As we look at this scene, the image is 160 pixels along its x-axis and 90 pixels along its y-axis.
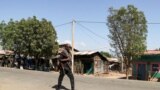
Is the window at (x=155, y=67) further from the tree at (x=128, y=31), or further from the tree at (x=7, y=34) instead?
the tree at (x=7, y=34)

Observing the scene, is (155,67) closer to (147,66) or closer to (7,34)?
(147,66)

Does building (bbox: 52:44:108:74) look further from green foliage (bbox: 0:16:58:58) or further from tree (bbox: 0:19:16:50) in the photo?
tree (bbox: 0:19:16:50)

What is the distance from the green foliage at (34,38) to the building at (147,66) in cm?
1320

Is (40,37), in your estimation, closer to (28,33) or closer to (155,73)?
(28,33)

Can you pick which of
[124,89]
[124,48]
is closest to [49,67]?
[124,48]

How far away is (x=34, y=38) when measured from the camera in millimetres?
49469

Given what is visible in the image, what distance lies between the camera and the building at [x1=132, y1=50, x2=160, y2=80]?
40.3 metres

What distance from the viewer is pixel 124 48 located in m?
42.9

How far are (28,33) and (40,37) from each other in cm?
186

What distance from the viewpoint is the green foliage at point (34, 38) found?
49281 mm

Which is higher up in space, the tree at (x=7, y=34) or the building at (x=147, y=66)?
the tree at (x=7, y=34)

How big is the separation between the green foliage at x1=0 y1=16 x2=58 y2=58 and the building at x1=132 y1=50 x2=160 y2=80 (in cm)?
1320

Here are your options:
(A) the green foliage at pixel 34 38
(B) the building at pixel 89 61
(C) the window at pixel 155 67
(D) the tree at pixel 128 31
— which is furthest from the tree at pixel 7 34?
(C) the window at pixel 155 67

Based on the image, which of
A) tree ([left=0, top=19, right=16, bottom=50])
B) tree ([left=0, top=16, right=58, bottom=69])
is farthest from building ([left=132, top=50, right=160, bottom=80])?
tree ([left=0, top=19, right=16, bottom=50])
